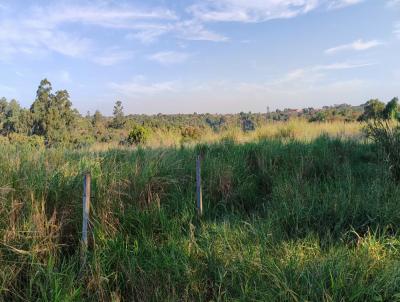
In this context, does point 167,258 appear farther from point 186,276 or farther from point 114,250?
point 114,250

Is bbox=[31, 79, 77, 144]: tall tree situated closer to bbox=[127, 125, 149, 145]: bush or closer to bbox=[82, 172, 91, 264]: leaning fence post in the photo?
bbox=[127, 125, 149, 145]: bush

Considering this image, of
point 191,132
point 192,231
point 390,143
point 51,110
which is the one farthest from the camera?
point 51,110

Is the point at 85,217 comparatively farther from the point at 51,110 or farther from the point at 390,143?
the point at 51,110

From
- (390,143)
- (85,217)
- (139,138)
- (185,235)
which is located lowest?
(185,235)

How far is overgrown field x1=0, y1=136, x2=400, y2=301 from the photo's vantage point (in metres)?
2.57

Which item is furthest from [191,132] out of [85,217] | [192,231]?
[85,217]

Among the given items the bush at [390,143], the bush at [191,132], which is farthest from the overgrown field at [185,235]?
the bush at [191,132]

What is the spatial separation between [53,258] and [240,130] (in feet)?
27.8

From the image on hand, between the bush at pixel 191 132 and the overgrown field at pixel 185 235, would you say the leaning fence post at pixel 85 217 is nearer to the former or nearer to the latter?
the overgrown field at pixel 185 235

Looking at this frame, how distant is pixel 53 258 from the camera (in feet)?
9.37

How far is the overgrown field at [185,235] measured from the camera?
2.57 meters

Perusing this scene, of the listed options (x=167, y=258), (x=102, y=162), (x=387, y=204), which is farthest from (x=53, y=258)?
(x=387, y=204)

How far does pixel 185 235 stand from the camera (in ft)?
11.7

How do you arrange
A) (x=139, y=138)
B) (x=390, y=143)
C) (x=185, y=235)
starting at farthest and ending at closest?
(x=139, y=138)
(x=390, y=143)
(x=185, y=235)
